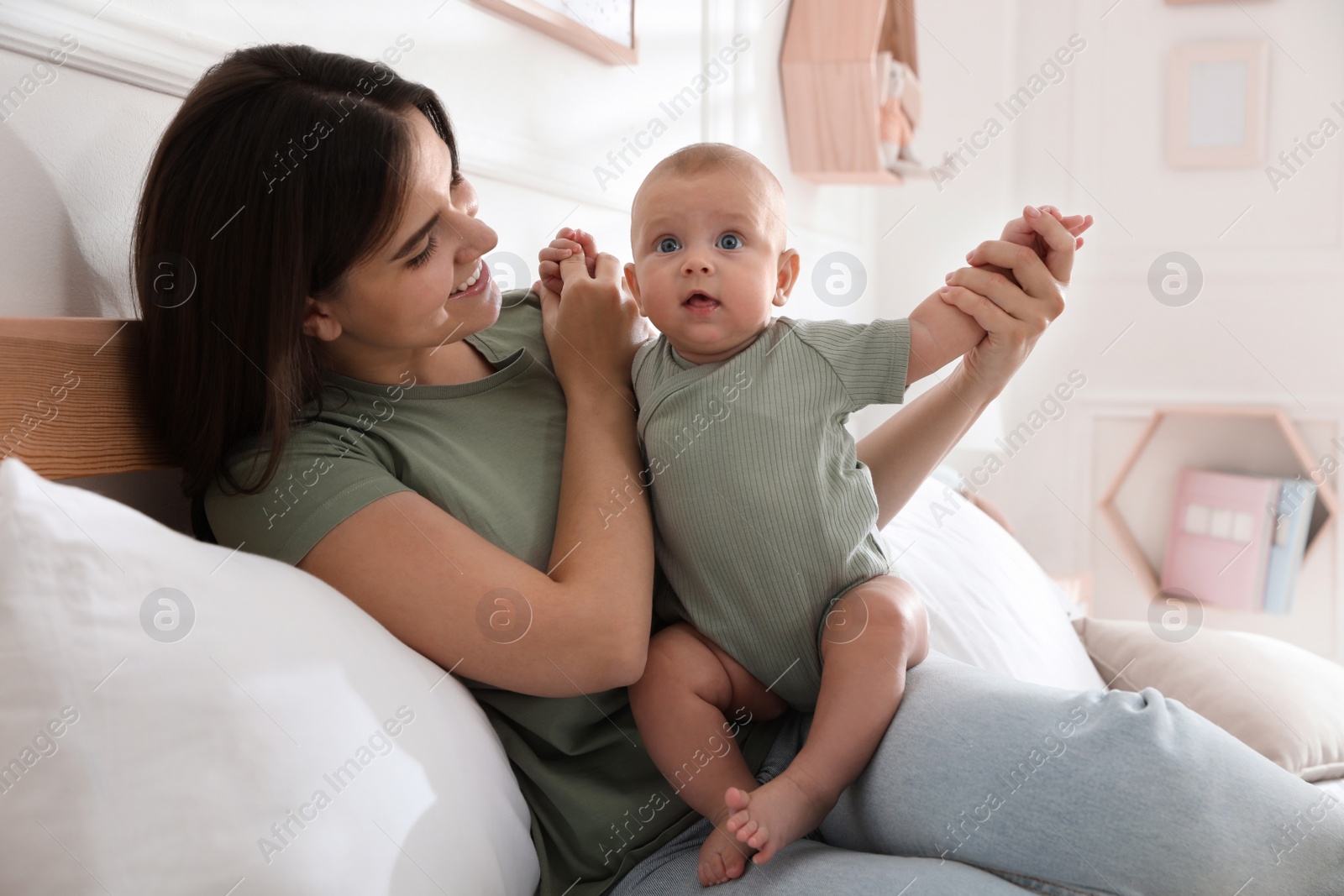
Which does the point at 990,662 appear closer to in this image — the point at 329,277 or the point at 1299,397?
the point at 329,277

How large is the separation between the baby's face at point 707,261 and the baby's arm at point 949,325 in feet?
0.50

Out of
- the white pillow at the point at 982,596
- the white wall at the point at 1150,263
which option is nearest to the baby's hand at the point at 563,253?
the white pillow at the point at 982,596

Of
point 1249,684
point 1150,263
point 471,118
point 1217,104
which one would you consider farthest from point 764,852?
point 1217,104

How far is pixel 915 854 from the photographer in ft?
2.59

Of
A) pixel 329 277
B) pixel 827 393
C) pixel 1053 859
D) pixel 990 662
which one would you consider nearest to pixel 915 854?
pixel 1053 859

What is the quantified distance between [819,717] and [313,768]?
1.42 feet

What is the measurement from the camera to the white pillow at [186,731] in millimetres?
549

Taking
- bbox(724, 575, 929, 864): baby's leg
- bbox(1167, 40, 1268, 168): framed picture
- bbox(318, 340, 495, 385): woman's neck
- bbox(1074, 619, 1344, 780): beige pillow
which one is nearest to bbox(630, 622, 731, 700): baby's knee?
bbox(724, 575, 929, 864): baby's leg

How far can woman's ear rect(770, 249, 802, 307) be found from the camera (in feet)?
3.41

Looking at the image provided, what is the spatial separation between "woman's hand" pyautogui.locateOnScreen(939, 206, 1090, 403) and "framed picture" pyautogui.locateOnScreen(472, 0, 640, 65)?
0.87m

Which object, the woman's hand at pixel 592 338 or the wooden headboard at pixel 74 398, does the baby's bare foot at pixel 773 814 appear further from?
the wooden headboard at pixel 74 398

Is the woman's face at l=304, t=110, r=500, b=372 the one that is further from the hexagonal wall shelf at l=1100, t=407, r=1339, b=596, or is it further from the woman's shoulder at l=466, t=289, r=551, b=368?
the hexagonal wall shelf at l=1100, t=407, r=1339, b=596

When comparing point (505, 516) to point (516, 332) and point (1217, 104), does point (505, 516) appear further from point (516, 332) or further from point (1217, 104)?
point (1217, 104)

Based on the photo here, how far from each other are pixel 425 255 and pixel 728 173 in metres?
0.31
